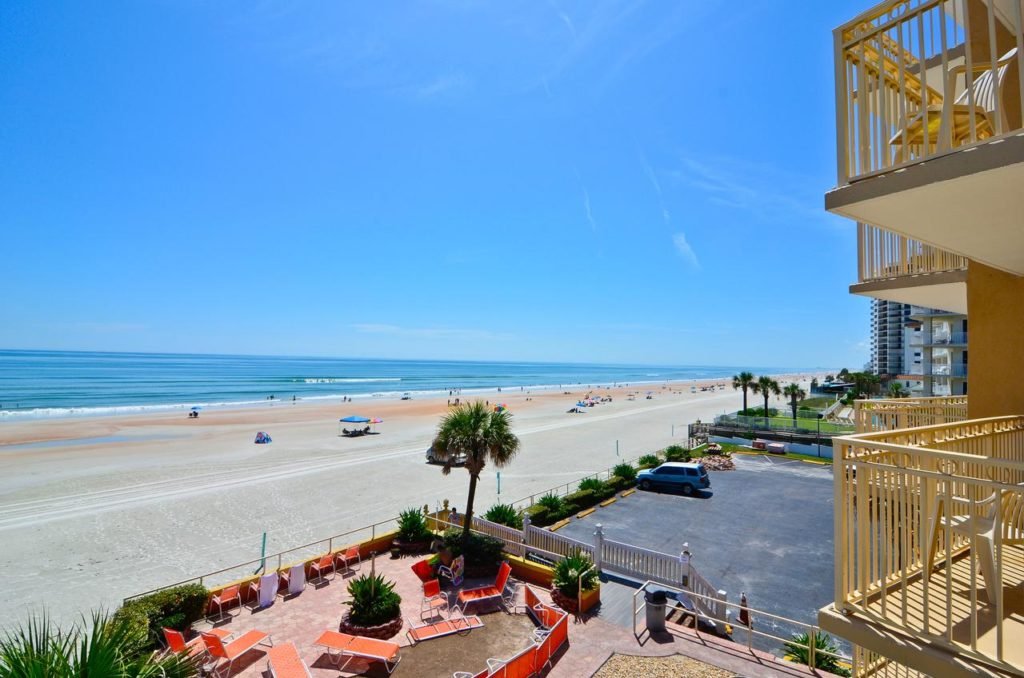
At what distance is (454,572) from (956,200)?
12753 mm

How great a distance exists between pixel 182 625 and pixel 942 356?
59155 mm

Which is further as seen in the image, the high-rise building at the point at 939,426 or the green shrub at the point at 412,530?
the green shrub at the point at 412,530

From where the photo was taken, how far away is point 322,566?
→ 1340 centimetres

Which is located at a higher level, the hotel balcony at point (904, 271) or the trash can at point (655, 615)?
the hotel balcony at point (904, 271)

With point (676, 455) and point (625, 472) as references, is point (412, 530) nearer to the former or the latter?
point (625, 472)

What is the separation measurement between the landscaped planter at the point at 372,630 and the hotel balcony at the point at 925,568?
9207 mm

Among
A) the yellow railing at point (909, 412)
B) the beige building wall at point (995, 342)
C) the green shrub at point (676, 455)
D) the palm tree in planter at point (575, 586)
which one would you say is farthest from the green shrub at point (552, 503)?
the beige building wall at point (995, 342)

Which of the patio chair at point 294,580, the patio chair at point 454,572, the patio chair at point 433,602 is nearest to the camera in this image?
the patio chair at point 433,602

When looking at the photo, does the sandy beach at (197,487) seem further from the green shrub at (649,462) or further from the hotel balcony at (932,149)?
the hotel balcony at (932,149)

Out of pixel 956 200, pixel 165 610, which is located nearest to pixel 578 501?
pixel 165 610

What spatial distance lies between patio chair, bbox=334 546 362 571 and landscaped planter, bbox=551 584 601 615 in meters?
5.95

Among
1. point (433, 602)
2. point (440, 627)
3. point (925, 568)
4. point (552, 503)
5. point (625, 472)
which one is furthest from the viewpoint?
point (625, 472)

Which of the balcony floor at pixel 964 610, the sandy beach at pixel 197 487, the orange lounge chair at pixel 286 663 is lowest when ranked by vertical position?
the sandy beach at pixel 197 487

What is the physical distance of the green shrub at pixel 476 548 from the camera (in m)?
13.8
